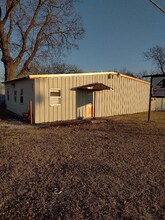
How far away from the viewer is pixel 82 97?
13.8 m

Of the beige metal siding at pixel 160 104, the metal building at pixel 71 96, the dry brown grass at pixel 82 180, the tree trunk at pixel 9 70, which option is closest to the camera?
the dry brown grass at pixel 82 180

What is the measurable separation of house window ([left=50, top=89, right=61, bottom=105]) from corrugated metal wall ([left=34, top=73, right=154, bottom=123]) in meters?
0.21

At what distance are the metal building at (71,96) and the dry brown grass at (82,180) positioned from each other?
5.29 m

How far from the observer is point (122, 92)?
1694cm

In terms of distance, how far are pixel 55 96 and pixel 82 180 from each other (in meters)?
9.03

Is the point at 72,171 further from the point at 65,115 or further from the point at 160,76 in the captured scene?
the point at 160,76

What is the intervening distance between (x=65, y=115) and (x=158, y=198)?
10.1 meters

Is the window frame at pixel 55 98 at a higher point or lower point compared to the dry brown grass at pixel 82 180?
higher

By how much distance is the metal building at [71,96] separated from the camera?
1187 centimetres

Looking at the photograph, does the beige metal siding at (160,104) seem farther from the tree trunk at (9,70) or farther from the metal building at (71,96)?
the tree trunk at (9,70)

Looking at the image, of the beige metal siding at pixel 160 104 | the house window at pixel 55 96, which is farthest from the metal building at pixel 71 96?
the beige metal siding at pixel 160 104

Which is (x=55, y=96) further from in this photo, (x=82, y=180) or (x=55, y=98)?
(x=82, y=180)

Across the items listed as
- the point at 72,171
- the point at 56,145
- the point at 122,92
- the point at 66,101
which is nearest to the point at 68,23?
the point at 122,92

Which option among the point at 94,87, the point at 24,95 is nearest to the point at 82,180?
the point at 94,87
